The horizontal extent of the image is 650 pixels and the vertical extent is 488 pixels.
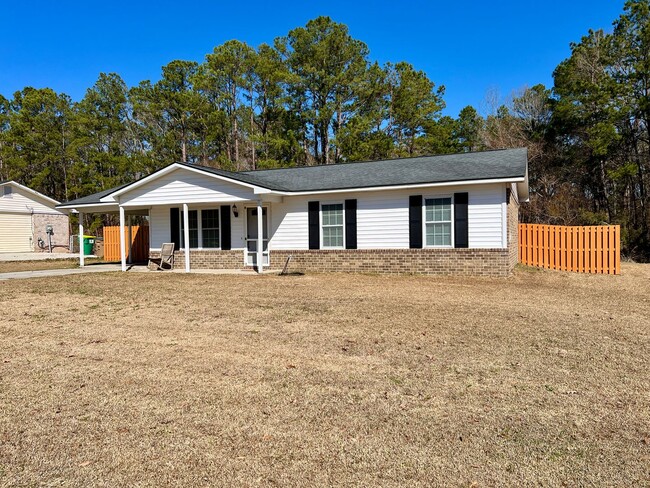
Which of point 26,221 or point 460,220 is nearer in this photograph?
point 460,220

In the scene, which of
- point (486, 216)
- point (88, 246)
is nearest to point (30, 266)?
point (88, 246)

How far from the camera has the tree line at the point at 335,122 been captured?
21.7 meters

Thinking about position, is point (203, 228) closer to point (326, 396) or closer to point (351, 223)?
point (351, 223)

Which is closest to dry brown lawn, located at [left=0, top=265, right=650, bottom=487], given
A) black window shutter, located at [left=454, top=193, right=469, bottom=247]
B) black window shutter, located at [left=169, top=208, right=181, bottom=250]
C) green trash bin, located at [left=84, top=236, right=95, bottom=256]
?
black window shutter, located at [left=454, top=193, right=469, bottom=247]

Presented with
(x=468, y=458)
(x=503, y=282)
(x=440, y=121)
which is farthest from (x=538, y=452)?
(x=440, y=121)

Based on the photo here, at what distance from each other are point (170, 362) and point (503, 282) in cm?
927

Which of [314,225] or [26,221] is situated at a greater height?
[26,221]

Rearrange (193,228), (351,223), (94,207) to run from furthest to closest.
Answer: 1. (94,207)
2. (193,228)
3. (351,223)

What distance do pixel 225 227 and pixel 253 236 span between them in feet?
3.49

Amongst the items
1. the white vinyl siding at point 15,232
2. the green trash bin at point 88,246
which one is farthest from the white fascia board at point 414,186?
the white vinyl siding at point 15,232

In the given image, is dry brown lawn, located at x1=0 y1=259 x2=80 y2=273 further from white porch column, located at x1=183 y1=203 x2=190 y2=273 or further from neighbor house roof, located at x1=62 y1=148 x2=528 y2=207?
white porch column, located at x1=183 y1=203 x2=190 y2=273

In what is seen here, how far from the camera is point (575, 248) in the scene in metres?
14.2

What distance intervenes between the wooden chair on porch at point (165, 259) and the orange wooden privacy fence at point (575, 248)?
1275cm

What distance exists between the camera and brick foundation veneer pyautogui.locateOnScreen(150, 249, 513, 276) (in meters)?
12.6
